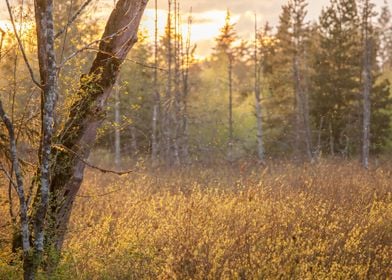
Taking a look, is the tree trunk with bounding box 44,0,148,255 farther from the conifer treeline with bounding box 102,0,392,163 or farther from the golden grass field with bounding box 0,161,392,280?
the conifer treeline with bounding box 102,0,392,163

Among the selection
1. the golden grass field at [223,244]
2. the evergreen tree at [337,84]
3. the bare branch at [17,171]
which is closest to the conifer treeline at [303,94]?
the evergreen tree at [337,84]

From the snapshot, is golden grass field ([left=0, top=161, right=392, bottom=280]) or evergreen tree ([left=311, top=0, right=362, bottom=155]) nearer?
golden grass field ([left=0, top=161, right=392, bottom=280])

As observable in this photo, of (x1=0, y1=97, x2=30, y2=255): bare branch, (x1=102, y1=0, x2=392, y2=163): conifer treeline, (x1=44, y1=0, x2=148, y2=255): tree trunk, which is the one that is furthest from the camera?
(x1=102, y1=0, x2=392, y2=163): conifer treeline

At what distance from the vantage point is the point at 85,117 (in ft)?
19.0

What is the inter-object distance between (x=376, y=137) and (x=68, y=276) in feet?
73.5

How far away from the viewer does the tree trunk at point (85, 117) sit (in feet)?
18.7

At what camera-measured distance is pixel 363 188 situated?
35.2ft

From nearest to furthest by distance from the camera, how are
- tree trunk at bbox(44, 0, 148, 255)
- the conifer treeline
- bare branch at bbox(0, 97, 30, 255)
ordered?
bare branch at bbox(0, 97, 30, 255) → tree trunk at bbox(44, 0, 148, 255) → the conifer treeline

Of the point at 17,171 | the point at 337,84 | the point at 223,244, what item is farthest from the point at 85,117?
the point at 337,84

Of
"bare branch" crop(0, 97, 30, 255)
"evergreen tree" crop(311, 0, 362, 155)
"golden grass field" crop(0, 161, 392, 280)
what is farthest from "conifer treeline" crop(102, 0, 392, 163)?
"bare branch" crop(0, 97, 30, 255)

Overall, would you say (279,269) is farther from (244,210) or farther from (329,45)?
(329,45)

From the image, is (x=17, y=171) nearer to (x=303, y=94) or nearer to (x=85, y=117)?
(x=85, y=117)

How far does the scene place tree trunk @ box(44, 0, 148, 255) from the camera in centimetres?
569

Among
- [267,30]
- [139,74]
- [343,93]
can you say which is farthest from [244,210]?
[267,30]
